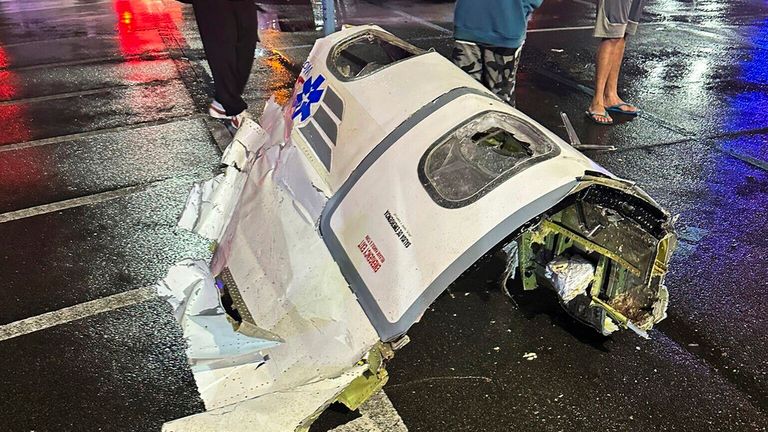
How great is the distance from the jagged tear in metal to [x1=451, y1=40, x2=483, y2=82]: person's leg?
128cm

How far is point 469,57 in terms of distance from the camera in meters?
3.95

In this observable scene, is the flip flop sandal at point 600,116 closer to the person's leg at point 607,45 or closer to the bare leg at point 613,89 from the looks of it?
the person's leg at point 607,45

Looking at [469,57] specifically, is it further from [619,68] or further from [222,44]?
[619,68]

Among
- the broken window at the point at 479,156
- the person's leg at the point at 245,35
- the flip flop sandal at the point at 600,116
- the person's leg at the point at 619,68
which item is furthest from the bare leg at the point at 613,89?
the broken window at the point at 479,156

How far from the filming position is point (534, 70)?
7.27m

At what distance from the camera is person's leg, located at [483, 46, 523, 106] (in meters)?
3.90

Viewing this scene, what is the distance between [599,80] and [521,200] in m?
4.00

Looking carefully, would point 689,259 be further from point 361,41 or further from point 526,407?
point 361,41

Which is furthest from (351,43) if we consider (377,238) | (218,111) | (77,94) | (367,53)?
(77,94)

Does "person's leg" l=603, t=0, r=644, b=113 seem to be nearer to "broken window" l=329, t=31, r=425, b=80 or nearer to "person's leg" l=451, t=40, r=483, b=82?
"person's leg" l=451, t=40, r=483, b=82

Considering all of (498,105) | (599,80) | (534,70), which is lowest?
(534,70)

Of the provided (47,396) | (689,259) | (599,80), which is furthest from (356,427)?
(599,80)

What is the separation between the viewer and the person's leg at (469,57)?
3.93m

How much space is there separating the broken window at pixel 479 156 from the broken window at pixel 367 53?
2.29 ft
